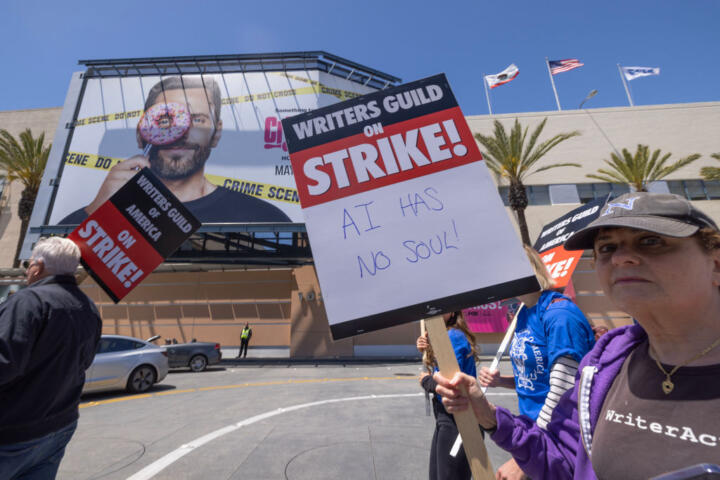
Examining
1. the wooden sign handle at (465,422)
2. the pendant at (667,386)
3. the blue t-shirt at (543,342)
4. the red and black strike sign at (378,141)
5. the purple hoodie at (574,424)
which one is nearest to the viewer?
the pendant at (667,386)

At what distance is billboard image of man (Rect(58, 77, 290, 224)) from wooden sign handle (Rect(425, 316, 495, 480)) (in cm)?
1699

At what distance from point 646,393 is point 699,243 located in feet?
1.61

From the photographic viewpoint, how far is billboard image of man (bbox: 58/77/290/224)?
18156 millimetres

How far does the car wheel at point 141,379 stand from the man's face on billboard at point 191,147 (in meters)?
13.8

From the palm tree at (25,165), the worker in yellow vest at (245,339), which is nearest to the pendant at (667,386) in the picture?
the worker in yellow vest at (245,339)

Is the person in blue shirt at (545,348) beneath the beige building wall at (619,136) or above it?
beneath

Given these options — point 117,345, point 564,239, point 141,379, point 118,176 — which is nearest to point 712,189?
point 564,239

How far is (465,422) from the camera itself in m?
1.31

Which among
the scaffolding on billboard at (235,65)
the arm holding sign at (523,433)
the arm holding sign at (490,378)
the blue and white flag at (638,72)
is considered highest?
the scaffolding on billboard at (235,65)

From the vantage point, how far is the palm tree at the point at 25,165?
2052cm

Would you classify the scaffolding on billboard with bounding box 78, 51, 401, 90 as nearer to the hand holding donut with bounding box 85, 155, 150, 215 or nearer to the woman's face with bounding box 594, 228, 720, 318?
the hand holding donut with bounding box 85, 155, 150, 215

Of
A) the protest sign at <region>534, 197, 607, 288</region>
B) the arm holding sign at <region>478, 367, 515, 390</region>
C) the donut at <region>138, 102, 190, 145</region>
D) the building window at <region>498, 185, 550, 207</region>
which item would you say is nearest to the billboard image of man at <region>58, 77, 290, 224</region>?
the donut at <region>138, 102, 190, 145</region>

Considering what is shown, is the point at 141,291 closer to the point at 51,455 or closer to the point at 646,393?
the point at 51,455

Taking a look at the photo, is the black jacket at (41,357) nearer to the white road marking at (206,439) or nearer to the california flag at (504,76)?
the white road marking at (206,439)
